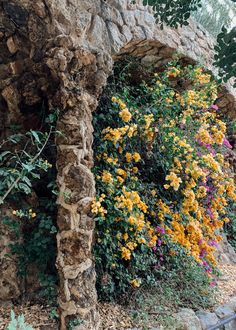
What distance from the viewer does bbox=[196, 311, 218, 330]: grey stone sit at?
2451 millimetres

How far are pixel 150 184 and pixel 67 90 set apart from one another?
1.34 m

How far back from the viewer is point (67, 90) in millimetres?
2184

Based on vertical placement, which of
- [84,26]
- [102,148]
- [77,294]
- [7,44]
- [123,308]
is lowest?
[123,308]

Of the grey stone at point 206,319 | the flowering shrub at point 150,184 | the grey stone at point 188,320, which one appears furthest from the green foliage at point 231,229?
the grey stone at point 188,320

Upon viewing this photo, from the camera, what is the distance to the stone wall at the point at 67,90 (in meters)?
2.06

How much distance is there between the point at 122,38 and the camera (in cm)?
296

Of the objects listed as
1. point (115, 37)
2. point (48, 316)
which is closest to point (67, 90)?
point (115, 37)

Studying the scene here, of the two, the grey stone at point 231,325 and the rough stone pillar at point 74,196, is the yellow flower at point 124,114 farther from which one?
the grey stone at point 231,325

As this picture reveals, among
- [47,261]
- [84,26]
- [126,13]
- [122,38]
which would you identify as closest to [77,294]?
[47,261]

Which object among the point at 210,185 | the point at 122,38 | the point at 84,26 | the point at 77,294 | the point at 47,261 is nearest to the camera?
the point at 77,294

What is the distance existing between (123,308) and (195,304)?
0.66 metres

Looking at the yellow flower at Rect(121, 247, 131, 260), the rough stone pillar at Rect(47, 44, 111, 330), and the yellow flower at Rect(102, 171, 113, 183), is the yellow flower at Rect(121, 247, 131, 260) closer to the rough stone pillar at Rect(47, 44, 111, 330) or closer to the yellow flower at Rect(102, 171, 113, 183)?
the rough stone pillar at Rect(47, 44, 111, 330)

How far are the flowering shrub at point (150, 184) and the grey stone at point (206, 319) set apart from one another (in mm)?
464

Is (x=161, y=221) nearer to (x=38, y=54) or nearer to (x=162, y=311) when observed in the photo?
(x=162, y=311)
